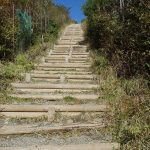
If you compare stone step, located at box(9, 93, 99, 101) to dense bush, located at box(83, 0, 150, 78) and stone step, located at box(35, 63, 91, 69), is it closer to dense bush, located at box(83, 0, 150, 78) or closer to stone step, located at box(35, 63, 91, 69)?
dense bush, located at box(83, 0, 150, 78)

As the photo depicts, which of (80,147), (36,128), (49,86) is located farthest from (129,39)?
(80,147)

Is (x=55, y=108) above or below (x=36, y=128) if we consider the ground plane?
above

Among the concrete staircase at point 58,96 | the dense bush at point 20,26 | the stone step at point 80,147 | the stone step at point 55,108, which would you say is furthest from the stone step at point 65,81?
the stone step at point 80,147

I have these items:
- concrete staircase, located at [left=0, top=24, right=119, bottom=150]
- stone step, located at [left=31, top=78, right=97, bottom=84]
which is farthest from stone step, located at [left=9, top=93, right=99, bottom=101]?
stone step, located at [left=31, top=78, right=97, bottom=84]

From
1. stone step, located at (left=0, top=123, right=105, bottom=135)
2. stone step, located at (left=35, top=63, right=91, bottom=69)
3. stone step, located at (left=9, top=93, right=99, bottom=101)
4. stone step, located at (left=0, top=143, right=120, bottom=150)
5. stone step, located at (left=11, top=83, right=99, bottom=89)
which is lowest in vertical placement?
stone step, located at (left=0, top=143, right=120, bottom=150)

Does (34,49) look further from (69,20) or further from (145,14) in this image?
(69,20)

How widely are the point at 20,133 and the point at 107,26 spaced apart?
242 inches

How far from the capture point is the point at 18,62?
37.8 feet

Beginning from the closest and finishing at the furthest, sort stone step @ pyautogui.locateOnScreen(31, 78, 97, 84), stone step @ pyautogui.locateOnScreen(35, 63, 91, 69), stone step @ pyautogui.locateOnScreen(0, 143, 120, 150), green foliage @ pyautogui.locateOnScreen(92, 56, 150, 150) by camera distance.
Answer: stone step @ pyautogui.locateOnScreen(0, 143, 120, 150) < green foliage @ pyautogui.locateOnScreen(92, 56, 150, 150) < stone step @ pyautogui.locateOnScreen(31, 78, 97, 84) < stone step @ pyautogui.locateOnScreen(35, 63, 91, 69)

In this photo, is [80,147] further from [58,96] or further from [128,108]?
[58,96]

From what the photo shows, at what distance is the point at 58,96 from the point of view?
8.34 meters

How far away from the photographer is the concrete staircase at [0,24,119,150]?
21.0 ft

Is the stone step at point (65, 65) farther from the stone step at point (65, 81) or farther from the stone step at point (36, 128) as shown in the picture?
the stone step at point (36, 128)

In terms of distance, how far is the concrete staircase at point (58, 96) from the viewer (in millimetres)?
6395
